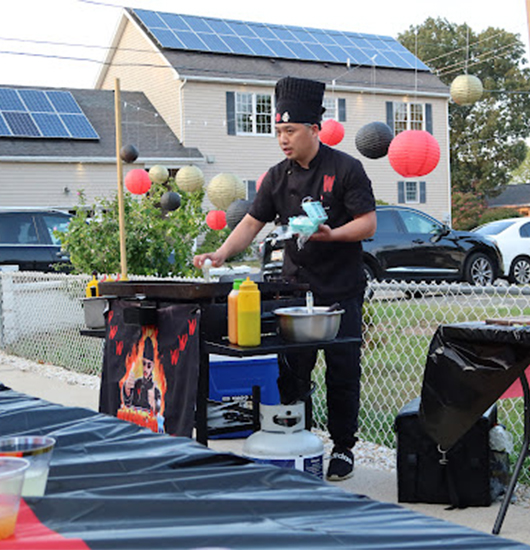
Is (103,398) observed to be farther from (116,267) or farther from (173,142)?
(173,142)

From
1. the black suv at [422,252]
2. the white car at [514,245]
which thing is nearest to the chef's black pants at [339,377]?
the black suv at [422,252]

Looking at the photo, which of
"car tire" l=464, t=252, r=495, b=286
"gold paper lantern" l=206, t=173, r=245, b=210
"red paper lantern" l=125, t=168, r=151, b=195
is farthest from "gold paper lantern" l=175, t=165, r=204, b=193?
"car tire" l=464, t=252, r=495, b=286

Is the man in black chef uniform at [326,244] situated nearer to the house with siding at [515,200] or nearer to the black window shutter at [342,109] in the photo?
the black window shutter at [342,109]

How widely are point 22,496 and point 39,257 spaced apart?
13.0 metres

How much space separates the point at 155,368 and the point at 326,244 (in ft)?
3.71

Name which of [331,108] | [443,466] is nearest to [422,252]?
[443,466]

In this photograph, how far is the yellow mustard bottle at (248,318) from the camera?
376cm

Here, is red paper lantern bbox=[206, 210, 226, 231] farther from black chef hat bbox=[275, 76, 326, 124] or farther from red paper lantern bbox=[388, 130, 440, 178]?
black chef hat bbox=[275, 76, 326, 124]

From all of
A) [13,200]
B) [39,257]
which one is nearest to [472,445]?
[39,257]

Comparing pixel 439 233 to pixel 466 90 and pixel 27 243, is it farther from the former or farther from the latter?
pixel 27 243

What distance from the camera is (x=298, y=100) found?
175 inches

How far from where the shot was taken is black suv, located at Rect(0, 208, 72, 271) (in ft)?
45.9

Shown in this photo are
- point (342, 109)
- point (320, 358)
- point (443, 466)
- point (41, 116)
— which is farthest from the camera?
point (342, 109)

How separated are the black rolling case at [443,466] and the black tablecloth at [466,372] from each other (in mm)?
427
